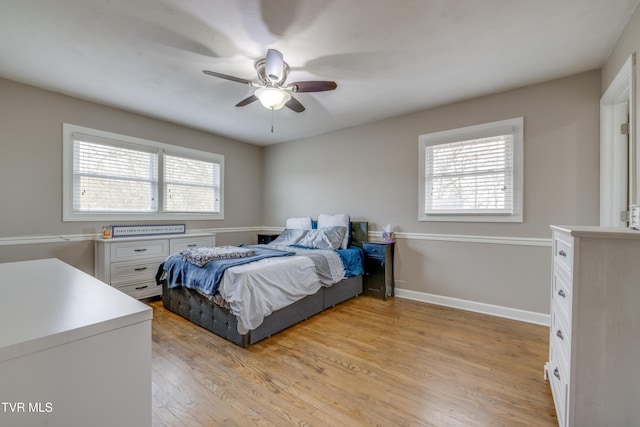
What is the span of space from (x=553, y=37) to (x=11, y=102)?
5219 millimetres

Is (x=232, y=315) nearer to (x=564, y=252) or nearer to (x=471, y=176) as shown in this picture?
(x=564, y=252)

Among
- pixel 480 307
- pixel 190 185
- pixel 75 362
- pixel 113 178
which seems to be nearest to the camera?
pixel 75 362

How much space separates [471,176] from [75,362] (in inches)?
147

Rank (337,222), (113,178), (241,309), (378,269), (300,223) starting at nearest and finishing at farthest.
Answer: (241,309), (113,178), (378,269), (337,222), (300,223)

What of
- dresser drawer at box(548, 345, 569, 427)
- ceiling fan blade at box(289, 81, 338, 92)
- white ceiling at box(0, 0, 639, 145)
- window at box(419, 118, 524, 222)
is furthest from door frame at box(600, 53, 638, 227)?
ceiling fan blade at box(289, 81, 338, 92)

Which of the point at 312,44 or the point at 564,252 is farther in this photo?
the point at 312,44

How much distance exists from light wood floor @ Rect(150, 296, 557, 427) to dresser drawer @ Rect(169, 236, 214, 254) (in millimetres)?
1191

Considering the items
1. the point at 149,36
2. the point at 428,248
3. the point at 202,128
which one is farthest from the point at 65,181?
the point at 428,248

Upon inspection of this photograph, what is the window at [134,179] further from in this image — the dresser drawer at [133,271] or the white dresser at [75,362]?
the white dresser at [75,362]

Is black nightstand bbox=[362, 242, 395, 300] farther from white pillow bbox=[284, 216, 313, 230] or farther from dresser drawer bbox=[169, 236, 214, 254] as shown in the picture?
dresser drawer bbox=[169, 236, 214, 254]

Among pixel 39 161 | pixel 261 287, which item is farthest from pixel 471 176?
pixel 39 161

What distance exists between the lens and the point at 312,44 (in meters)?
2.24

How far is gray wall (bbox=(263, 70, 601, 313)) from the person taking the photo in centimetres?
277

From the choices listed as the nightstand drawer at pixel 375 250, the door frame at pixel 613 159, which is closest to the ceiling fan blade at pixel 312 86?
the nightstand drawer at pixel 375 250
